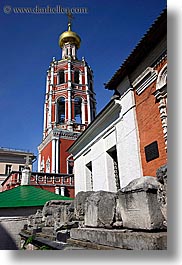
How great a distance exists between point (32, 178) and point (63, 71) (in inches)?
364

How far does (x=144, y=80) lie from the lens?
423 cm

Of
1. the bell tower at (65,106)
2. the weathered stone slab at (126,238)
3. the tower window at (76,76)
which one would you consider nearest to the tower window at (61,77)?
the bell tower at (65,106)

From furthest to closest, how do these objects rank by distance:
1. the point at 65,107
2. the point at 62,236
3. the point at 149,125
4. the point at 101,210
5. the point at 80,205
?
1. the point at 65,107
2. the point at 149,125
3. the point at 80,205
4. the point at 62,236
5. the point at 101,210

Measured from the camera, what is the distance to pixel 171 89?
2354 millimetres

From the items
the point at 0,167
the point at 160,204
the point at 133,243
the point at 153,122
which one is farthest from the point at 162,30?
the point at 0,167

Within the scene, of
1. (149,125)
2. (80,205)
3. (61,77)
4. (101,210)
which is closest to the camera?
(101,210)

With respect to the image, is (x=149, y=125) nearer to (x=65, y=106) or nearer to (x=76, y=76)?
(x=65, y=106)

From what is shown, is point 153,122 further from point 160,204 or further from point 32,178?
point 32,178

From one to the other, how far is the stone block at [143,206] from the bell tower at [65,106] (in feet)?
42.0

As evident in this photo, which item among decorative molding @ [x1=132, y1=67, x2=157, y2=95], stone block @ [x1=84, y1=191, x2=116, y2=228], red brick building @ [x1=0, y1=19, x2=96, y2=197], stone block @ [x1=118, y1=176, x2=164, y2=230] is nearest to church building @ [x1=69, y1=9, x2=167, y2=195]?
decorative molding @ [x1=132, y1=67, x2=157, y2=95]

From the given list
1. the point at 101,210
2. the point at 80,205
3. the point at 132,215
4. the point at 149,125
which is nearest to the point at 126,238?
the point at 132,215

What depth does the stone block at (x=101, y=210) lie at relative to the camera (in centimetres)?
182

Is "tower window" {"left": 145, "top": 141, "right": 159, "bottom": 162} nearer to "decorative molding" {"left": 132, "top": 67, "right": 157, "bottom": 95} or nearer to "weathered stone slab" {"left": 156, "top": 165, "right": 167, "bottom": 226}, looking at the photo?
"decorative molding" {"left": 132, "top": 67, "right": 157, "bottom": 95}

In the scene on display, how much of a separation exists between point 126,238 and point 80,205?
1.14 m
